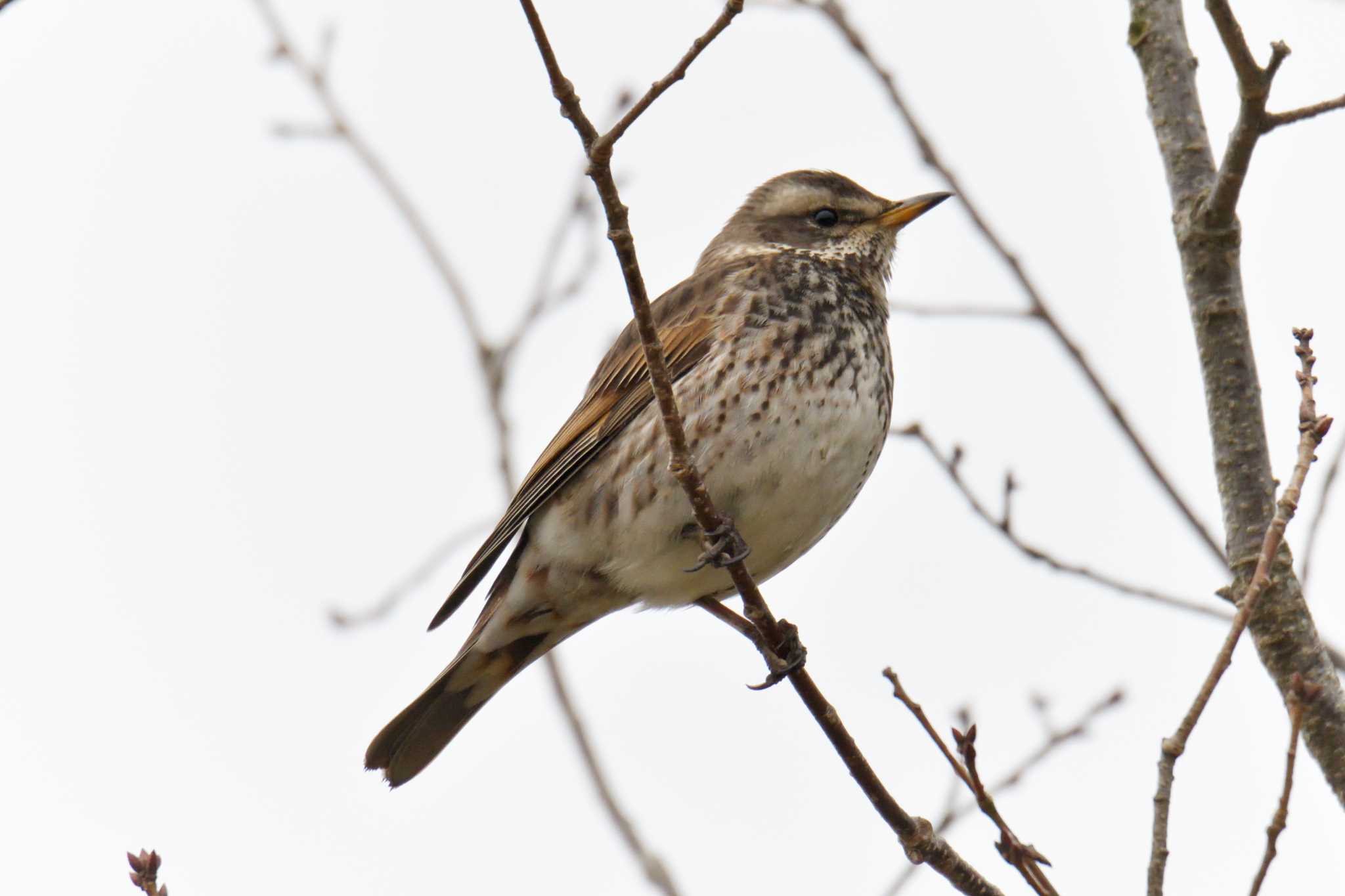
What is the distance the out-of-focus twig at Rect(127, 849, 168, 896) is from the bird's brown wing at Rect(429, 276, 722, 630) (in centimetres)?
272

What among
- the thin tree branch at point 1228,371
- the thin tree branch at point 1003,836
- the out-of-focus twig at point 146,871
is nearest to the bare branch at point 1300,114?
the thin tree branch at point 1228,371

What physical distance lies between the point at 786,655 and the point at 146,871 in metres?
2.39

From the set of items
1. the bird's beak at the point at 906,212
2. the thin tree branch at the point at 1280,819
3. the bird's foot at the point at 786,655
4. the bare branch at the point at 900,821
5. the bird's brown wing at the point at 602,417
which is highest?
the bird's beak at the point at 906,212

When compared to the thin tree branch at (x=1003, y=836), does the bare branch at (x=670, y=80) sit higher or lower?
higher

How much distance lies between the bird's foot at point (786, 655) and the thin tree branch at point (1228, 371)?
142 centimetres

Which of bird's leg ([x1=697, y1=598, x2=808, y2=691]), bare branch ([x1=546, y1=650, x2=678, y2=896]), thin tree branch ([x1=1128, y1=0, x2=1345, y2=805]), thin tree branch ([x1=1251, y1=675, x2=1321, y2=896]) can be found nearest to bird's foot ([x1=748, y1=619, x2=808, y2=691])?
bird's leg ([x1=697, y1=598, x2=808, y2=691])

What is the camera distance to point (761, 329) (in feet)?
21.4

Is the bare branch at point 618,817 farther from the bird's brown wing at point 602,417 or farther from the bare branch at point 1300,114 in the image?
the bare branch at point 1300,114

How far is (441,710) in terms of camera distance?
7.05m

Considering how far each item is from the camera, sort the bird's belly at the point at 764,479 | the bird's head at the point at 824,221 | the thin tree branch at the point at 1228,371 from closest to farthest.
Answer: the thin tree branch at the point at 1228,371 → the bird's belly at the point at 764,479 → the bird's head at the point at 824,221

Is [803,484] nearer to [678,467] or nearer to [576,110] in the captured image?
[678,467]

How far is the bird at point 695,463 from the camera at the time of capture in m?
6.26

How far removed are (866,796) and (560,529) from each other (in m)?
2.13

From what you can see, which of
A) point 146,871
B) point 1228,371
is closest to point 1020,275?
point 1228,371
